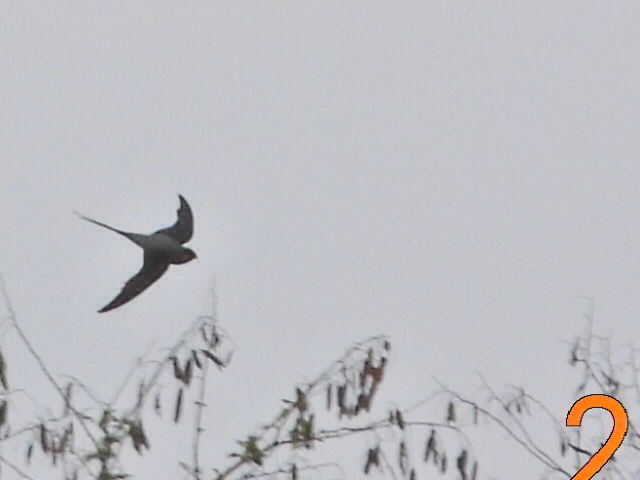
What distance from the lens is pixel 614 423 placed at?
793 centimetres

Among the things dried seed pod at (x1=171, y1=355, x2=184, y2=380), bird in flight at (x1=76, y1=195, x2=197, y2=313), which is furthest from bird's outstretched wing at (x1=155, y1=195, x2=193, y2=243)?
dried seed pod at (x1=171, y1=355, x2=184, y2=380)

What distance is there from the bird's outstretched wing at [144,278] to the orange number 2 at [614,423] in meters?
4.38

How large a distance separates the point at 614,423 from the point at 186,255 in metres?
4.98

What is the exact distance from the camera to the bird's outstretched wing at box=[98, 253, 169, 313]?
11848mm

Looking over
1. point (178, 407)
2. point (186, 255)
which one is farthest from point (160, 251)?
point (178, 407)

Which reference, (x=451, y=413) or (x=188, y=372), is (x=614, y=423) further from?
(x=188, y=372)

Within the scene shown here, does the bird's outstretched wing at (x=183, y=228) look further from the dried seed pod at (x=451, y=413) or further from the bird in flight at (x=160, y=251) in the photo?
the dried seed pod at (x=451, y=413)

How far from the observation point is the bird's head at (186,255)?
40.4ft

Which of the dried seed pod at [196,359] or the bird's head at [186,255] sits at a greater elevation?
the bird's head at [186,255]

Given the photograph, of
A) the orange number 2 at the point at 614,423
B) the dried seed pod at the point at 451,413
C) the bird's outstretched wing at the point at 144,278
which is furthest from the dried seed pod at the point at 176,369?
the bird's outstretched wing at the point at 144,278

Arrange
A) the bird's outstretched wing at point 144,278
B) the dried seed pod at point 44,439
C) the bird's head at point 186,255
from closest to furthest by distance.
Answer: the dried seed pod at point 44,439, the bird's outstretched wing at point 144,278, the bird's head at point 186,255

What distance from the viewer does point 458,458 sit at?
765 centimetres

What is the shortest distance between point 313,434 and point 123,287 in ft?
15.3

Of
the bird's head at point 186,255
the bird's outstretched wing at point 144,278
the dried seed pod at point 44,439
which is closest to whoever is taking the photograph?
the dried seed pod at point 44,439
